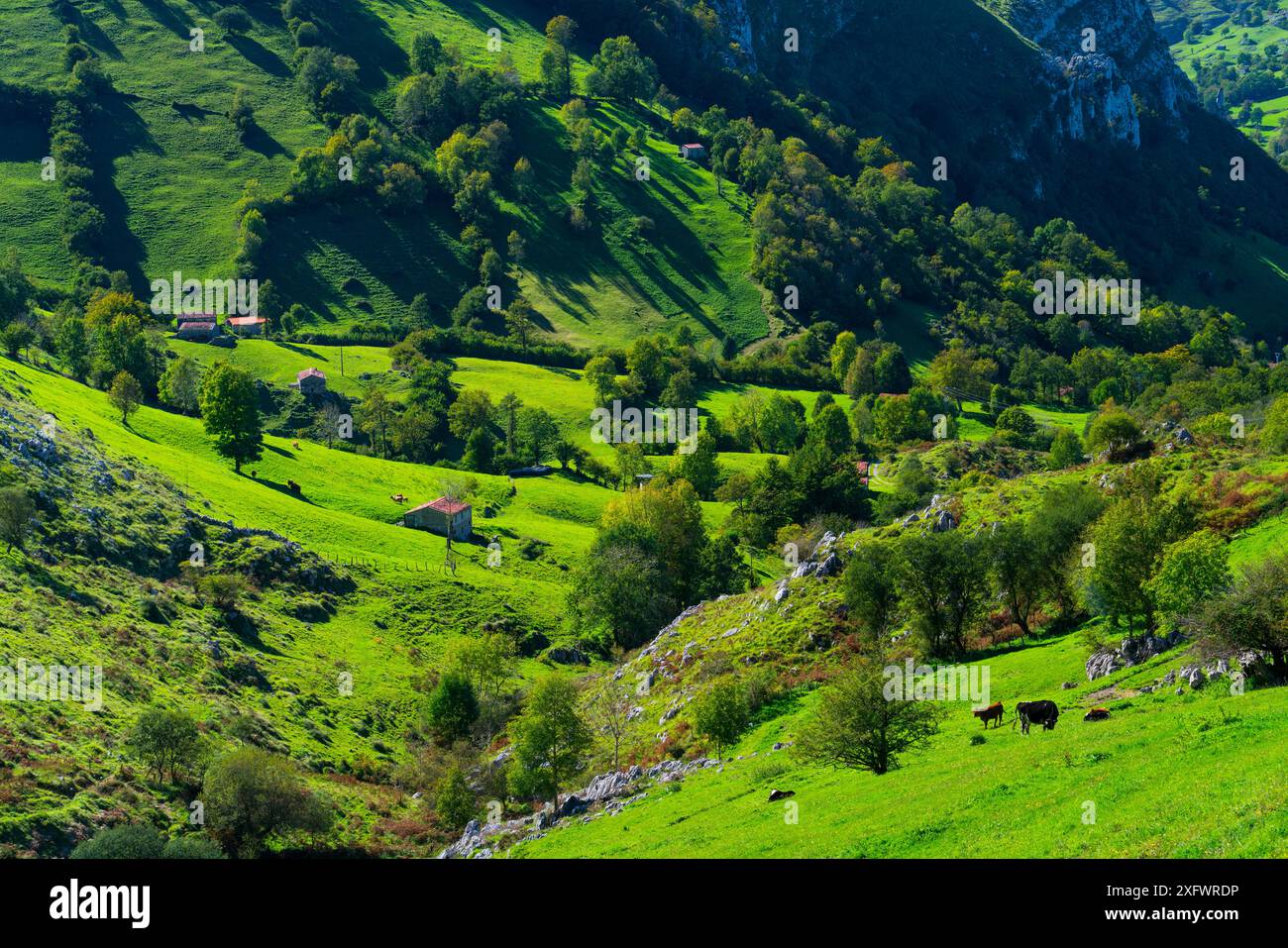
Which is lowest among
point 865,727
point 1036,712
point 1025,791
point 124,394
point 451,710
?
point 451,710

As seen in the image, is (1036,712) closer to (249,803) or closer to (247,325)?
(249,803)

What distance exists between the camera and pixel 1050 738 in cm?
3788

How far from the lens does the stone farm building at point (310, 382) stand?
151m

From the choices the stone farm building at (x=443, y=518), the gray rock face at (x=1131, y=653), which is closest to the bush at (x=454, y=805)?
the gray rock face at (x=1131, y=653)

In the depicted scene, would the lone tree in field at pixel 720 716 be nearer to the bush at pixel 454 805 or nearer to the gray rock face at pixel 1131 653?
the bush at pixel 454 805

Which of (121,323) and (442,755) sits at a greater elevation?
(121,323)

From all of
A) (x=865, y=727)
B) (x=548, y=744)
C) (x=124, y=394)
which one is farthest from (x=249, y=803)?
(x=124, y=394)

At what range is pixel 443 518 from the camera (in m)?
112

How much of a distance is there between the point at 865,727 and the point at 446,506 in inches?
2910

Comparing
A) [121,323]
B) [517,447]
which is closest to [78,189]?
[121,323]

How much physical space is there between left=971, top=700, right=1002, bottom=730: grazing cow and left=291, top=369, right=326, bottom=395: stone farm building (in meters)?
120

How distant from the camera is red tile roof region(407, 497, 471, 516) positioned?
111 meters
